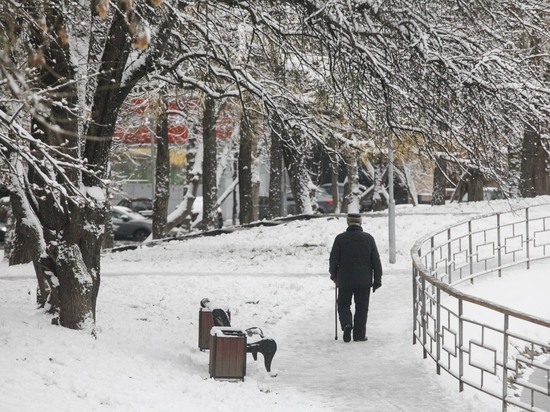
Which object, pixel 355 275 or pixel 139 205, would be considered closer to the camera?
pixel 355 275

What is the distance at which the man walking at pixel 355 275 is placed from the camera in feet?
43.1

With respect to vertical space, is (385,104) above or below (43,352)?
above

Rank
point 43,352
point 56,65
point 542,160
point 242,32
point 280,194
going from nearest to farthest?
point 43,352
point 56,65
point 242,32
point 542,160
point 280,194

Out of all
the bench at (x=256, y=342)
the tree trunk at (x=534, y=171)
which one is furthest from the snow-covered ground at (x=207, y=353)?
the tree trunk at (x=534, y=171)

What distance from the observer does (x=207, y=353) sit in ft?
40.1

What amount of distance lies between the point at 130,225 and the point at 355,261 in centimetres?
3154

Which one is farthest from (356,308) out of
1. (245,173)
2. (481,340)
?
(245,173)

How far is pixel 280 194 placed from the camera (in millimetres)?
33031

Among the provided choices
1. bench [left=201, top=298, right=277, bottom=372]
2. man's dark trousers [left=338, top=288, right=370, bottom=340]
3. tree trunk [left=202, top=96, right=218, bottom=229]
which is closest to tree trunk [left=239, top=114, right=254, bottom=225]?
tree trunk [left=202, top=96, right=218, bottom=229]

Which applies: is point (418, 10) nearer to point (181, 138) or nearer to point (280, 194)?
point (280, 194)

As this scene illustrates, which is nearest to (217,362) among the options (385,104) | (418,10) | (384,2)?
(385,104)

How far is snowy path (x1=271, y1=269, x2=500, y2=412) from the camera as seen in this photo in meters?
9.90

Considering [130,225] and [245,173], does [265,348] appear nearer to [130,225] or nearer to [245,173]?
[245,173]

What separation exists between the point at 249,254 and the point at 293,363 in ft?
35.8
